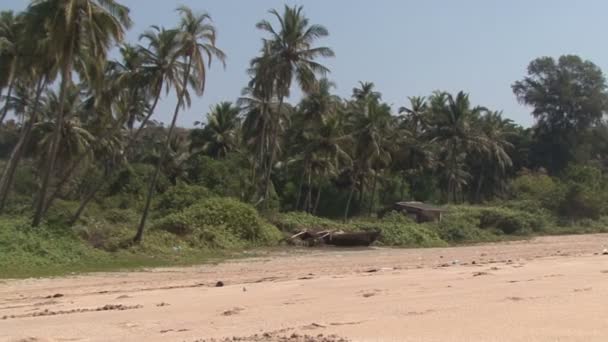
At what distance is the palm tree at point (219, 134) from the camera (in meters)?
58.0

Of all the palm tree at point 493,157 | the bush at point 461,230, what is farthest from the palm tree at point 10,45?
the palm tree at point 493,157

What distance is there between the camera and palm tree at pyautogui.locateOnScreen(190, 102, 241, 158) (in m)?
58.0

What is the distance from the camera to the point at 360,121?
5428 cm

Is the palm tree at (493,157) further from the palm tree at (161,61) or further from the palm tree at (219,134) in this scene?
the palm tree at (161,61)

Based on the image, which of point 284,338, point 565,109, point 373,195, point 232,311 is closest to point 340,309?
point 232,311

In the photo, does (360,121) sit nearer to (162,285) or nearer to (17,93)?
(17,93)

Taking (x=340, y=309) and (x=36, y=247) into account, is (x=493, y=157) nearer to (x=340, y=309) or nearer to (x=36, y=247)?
(x=36, y=247)

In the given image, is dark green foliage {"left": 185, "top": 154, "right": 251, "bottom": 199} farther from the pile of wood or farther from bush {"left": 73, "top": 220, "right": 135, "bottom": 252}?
bush {"left": 73, "top": 220, "right": 135, "bottom": 252}

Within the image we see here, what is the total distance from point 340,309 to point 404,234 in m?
30.8

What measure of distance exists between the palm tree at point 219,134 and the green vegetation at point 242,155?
0.12 m

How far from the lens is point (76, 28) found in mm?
27312

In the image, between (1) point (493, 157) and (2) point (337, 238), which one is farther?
(1) point (493, 157)

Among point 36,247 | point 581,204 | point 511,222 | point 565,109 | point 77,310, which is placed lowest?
point 77,310

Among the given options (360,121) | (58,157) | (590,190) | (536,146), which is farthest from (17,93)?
(536,146)
